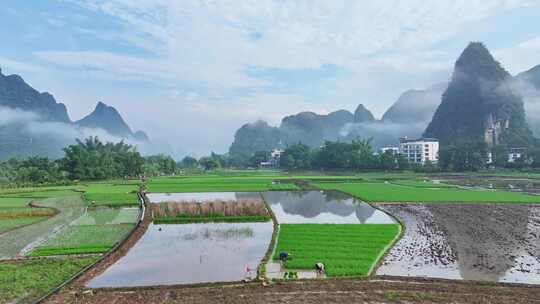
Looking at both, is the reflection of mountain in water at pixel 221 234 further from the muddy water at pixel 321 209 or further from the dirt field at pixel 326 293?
the dirt field at pixel 326 293

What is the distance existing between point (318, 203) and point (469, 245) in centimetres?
1538

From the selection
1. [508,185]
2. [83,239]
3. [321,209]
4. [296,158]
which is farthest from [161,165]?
[83,239]

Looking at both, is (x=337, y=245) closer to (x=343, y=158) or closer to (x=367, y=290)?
(x=367, y=290)

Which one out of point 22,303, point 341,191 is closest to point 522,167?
point 341,191

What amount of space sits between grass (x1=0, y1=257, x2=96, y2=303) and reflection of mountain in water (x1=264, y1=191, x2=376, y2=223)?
15105mm

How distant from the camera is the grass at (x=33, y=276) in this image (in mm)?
11127

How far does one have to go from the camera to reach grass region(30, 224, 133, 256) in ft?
52.3

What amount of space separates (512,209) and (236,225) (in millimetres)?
19763

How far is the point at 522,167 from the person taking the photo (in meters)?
71.3

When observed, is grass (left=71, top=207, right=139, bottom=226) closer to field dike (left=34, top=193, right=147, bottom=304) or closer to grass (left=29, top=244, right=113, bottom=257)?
field dike (left=34, top=193, right=147, bottom=304)

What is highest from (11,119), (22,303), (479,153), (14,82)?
(14,82)

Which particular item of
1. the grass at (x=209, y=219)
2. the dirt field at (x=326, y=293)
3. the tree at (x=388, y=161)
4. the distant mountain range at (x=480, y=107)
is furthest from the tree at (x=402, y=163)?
the dirt field at (x=326, y=293)

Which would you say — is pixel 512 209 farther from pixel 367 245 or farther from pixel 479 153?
pixel 479 153

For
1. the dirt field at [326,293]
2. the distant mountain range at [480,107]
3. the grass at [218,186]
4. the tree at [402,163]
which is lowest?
the dirt field at [326,293]
